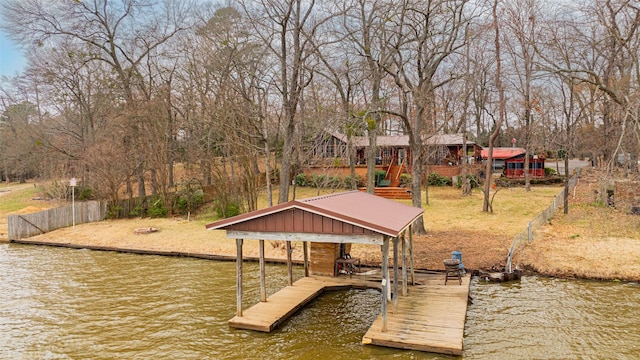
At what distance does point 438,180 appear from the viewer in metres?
36.7

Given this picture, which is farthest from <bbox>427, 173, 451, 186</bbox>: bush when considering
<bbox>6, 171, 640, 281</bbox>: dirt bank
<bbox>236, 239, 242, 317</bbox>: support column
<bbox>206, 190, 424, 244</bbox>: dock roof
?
<bbox>236, 239, 242, 317</bbox>: support column

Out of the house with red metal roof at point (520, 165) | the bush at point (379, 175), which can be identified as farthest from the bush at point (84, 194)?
the house with red metal roof at point (520, 165)

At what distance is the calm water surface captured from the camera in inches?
353

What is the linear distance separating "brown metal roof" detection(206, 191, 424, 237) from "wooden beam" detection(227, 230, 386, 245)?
0.07 m

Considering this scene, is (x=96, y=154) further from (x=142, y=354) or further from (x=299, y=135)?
(x=142, y=354)

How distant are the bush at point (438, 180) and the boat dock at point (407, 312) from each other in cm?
2364

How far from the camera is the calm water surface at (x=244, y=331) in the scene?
896 centimetres

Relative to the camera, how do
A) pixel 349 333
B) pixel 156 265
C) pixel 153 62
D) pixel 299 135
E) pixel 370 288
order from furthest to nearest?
pixel 153 62, pixel 299 135, pixel 156 265, pixel 370 288, pixel 349 333

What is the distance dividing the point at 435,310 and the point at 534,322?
2271mm

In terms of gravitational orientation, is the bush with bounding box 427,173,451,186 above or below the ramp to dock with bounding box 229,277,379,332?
above

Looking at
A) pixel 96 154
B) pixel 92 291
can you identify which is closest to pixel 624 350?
pixel 92 291

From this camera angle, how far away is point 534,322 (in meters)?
10.2

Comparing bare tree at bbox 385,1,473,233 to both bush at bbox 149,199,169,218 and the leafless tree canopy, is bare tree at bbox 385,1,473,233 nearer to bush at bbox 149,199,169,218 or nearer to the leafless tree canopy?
the leafless tree canopy

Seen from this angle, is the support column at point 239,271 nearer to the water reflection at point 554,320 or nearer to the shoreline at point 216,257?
the water reflection at point 554,320
